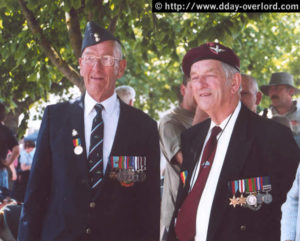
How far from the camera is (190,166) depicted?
3.47m

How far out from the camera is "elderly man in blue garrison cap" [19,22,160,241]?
3.32 meters

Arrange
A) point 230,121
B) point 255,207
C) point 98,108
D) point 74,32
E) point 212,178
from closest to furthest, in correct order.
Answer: point 255,207
point 212,178
point 230,121
point 98,108
point 74,32

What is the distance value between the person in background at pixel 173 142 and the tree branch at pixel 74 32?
4.93ft

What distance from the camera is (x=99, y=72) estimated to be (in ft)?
11.4

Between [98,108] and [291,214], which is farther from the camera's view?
[98,108]

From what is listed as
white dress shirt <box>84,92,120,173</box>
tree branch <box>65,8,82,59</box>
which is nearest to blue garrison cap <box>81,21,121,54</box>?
white dress shirt <box>84,92,120,173</box>

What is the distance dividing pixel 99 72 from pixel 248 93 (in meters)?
1.67

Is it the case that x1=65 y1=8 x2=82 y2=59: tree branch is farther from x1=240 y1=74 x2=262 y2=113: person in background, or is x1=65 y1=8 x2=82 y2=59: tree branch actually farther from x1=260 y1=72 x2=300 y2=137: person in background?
x1=260 y1=72 x2=300 y2=137: person in background

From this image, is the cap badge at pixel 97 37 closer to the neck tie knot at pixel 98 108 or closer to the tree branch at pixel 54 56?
the neck tie knot at pixel 98 108

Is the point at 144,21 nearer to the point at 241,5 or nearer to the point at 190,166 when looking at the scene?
the point at 241,5

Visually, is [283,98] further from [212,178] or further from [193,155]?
[212,178]

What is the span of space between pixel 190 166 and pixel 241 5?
2979mm

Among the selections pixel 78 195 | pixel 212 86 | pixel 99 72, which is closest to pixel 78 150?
pixel 78 195

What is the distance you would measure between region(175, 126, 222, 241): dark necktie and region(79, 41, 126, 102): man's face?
757mm
